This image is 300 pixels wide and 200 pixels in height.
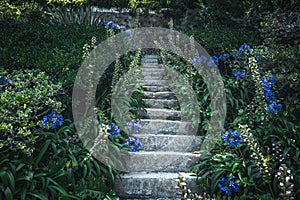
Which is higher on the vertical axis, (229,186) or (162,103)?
(162,103)

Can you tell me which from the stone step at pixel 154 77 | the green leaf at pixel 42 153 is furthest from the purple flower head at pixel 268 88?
the green leaf at pixel 42 153

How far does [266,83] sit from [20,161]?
101 inches

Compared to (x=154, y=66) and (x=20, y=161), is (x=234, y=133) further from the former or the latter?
(x=154, y=66)

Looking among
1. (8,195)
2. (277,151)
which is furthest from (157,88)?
(8,195)

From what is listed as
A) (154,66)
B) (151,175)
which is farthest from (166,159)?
(154,66)

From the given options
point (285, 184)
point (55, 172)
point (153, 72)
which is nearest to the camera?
point (285, 184)

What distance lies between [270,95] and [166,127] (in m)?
1.24

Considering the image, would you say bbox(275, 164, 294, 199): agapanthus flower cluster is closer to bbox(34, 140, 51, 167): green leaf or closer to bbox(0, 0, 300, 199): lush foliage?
bbox(0, 0, 300, 199): lush foliage

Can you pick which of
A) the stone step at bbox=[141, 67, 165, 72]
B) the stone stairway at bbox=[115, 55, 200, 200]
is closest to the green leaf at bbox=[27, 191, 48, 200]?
the stone stairway at bbox=[115, 55, 200, 200]

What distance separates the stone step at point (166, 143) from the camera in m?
3.78

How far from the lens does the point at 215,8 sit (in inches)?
285

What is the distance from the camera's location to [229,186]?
290cm

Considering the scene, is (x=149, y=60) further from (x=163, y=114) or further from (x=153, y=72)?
(x=163, y=114)

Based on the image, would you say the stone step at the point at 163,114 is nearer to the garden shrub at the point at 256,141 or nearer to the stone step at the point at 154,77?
the garden shrub at the point at 256,141
